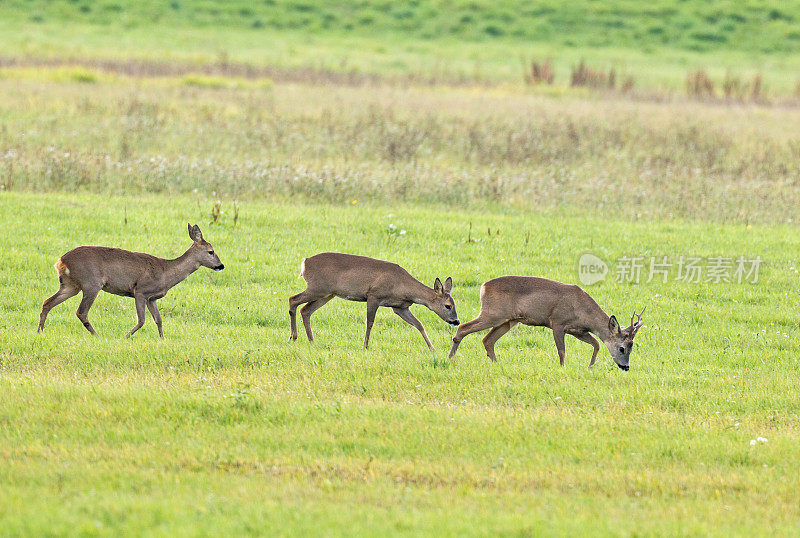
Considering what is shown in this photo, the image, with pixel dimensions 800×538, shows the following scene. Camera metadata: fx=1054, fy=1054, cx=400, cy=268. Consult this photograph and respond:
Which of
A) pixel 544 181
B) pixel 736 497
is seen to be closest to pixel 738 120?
pixel 544 181

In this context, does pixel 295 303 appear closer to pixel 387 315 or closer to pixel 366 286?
pixel 366 286

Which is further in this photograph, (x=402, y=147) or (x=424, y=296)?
(x=402, y=147)

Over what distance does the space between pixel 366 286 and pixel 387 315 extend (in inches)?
68.3

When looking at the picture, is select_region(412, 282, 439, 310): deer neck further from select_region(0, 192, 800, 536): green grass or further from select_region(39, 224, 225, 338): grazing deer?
select_region(39, 224, 225, 338): grazing deer

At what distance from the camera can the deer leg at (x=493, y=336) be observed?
11.0 meters

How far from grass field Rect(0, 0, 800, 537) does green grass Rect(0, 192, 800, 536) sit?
3 centimetres

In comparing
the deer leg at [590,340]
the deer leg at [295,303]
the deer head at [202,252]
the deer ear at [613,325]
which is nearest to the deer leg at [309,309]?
the deer leg at [295,303]

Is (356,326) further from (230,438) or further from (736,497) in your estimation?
(736,497)

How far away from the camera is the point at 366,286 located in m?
11.4

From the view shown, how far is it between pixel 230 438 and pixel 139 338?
11.8 ft

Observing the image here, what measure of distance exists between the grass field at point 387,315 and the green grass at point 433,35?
196 inches

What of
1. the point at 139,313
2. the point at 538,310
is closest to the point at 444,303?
the point at 538,310

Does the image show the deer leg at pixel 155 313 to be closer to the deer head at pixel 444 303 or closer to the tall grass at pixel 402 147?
the deer head at pixel 444 303

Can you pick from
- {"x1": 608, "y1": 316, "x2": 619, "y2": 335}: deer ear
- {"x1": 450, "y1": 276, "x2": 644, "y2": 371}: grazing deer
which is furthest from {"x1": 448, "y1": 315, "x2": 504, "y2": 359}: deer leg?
{"x1": 608, "y1": 316, "x2": 619, "y2": 335}: deer ear
